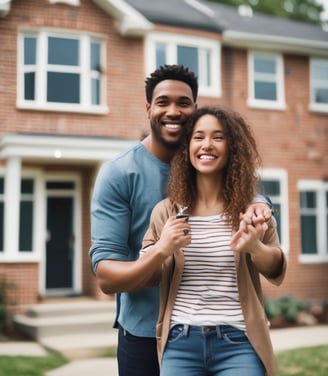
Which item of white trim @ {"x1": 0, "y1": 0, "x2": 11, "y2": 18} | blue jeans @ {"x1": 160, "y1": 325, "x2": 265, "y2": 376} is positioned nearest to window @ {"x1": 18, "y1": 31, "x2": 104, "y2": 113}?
white trim @ {"x1": 0, "y1": 0, "x2": 11, "y2": 18}

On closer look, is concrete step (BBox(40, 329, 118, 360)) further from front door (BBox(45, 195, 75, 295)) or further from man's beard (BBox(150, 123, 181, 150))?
man's beard (BBox(150, 123, 181, 150))

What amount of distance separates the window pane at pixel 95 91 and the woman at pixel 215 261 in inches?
357

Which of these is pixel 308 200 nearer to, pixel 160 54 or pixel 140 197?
pixel 160 54

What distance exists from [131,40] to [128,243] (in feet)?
31.1

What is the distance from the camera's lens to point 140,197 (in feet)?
7.76

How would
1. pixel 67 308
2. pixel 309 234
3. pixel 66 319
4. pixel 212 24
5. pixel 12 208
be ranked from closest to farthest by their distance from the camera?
pixel 66 319
pixel 67 308
pixel 12 208
pixel 212 24
pixel 309 234

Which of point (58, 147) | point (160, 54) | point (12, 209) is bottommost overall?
point (12, 209)

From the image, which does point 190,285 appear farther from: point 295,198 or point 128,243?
point 295,198

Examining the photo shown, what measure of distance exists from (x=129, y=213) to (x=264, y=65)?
433 inches

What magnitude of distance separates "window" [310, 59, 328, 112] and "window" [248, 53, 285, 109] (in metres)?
0.87

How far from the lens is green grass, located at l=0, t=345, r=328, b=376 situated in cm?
636

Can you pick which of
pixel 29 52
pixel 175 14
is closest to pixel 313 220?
pixel 175 14

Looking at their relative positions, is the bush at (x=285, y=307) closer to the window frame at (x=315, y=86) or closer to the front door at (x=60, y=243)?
the front door at (x=60, y=243)

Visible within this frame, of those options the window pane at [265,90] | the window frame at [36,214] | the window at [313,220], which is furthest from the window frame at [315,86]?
the window frame at [36,214]
